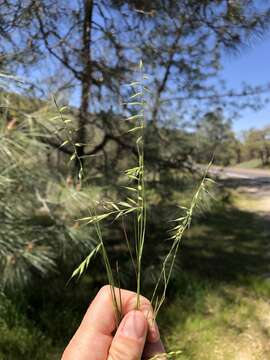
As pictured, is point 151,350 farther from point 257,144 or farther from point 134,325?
point 257,144

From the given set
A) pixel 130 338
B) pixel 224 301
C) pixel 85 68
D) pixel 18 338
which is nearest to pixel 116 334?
pixel 130 338

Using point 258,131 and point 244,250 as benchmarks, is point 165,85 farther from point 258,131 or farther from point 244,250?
point 258,131

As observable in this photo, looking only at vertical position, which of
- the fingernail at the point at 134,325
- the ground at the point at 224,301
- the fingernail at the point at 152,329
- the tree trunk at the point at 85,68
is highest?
the tree trunk at the point at 85,68

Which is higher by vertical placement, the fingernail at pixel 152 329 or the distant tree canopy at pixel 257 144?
the distant tree canopy at pixel 257 144

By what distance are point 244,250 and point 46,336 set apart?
2310mm

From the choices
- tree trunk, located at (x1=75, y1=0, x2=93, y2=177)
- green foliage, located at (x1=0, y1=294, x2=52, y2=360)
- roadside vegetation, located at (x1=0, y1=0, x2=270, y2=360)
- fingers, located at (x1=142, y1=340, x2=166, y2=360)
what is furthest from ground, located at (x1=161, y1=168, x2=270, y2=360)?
fingers, located at (x1=142, y1=340, x2=166, y2=360)

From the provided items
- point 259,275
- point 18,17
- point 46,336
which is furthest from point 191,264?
point 18,17

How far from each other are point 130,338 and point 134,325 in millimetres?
14

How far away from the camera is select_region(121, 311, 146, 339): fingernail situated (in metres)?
0.40

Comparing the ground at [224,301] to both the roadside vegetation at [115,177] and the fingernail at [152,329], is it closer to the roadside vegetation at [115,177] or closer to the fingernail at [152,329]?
the roadside vegetation at [115,177]

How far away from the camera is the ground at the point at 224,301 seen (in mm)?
1933

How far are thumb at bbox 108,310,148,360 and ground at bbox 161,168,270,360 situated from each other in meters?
1.44

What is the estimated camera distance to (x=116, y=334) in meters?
0.41

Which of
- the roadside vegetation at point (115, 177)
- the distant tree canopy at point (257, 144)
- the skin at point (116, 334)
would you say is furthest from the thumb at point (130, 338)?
the distant tree canopy at point (257, 144)
